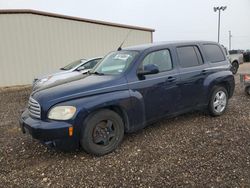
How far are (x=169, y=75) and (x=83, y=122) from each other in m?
1.91

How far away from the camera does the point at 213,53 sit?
5684 millimetres

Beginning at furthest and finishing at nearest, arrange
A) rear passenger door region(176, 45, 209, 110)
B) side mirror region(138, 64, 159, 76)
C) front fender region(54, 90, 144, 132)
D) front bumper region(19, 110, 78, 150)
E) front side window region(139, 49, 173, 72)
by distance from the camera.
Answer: rear passenger door region(176, 45, 209, 110) → front side window region(139, 49, 173, 72) → side mirror region(138, 64, 159, 76) → front fender region(54, 90, 144, 132) → front bumper region(19, 110, 78, 150)

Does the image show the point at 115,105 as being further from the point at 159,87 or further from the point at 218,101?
the point at 218,101

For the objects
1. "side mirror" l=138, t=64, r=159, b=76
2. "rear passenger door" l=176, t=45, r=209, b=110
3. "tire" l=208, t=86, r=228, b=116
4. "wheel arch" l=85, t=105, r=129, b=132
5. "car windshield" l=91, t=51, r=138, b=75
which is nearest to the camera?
"wheel arch" l=85, t=105, r=129, b=132

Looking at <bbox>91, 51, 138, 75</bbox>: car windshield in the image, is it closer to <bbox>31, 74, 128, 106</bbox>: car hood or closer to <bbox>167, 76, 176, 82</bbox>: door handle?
<bbox>31, 74, 128, 106</bbox>: car hood

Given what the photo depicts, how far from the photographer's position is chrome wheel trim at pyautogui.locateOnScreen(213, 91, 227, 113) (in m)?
5.63

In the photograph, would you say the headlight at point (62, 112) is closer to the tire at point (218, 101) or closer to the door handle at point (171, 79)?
the door handle at point (171, 79)

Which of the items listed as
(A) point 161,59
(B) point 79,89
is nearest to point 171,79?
(A) point 161,59

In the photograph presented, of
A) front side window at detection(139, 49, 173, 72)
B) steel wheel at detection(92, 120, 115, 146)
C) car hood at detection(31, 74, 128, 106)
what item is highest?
front side window at detection(139, 49, 173, 72)

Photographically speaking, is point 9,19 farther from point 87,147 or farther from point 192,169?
point 192,169

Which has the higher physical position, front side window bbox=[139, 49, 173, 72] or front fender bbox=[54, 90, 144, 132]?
front side window bbox=[139, 49, 173, 72]

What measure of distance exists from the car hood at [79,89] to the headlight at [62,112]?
11cm

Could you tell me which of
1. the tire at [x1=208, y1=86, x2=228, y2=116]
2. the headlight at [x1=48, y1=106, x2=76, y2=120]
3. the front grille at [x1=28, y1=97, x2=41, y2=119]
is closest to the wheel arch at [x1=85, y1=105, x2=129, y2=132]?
the headlight at [x1=48, y1=106, x2=76, y2=120]

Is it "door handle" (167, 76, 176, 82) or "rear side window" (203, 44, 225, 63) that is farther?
"rear side window" (203, 44, 225, 63)
